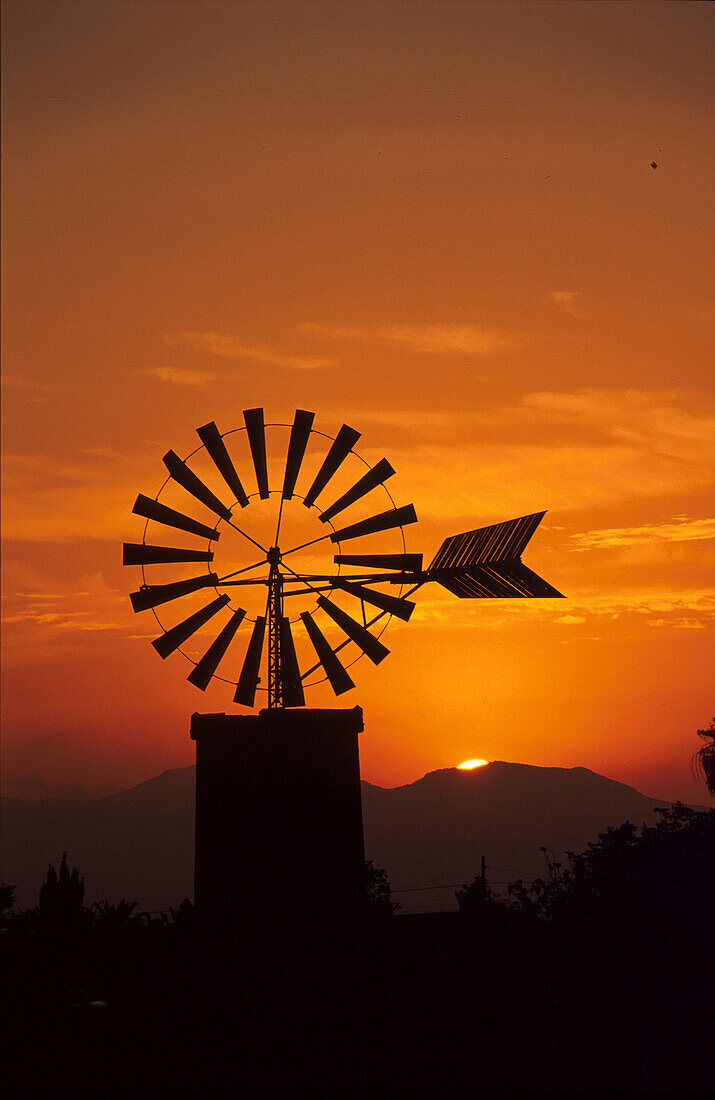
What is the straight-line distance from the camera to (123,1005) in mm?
19016

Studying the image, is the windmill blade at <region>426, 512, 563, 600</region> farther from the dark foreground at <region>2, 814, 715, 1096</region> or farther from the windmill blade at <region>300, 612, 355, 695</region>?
the dark foreground at <region>2, 814, 715, 1096</region>

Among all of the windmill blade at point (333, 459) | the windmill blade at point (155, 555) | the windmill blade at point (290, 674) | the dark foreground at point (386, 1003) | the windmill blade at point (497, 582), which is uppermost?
the windmill blade at point (333, 459)

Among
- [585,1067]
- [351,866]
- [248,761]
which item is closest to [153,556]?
[248,761]

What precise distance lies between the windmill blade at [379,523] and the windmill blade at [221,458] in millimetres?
1593

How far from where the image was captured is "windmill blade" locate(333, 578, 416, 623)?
19344mm

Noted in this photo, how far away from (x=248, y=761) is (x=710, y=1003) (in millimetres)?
8943

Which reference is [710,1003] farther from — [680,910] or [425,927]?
[425,927]

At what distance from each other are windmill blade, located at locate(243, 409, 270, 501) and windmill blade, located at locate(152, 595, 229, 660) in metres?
1.86

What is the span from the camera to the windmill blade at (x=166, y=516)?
19.7m

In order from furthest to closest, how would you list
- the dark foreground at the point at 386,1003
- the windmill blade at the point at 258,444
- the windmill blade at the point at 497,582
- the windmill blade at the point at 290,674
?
the windmill blade at the point at 258,444, the windmill blade at the point at 290,674, the windmill blade at the point at 497,582, the dark foreground at the point at 386,1003

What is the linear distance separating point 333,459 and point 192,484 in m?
2.28

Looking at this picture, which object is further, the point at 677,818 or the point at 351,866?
the point at 677,818

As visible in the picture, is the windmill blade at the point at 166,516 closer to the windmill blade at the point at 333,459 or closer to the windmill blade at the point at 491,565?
the windmill blade at the point at 333,459

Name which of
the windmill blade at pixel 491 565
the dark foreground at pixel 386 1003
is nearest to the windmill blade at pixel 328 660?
the windmill blade at pixel 491 565
